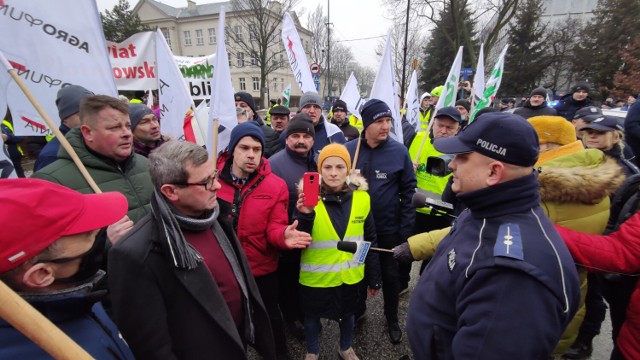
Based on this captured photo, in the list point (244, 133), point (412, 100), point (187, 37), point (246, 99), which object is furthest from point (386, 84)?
point (187, 37)

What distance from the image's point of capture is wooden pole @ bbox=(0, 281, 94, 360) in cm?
87

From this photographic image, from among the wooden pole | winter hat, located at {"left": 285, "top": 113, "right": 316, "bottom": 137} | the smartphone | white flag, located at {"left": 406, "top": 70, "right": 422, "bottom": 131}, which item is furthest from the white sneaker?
white flag, located at {"left": 406, "top": 70, "right": 422, "bottom": 131}

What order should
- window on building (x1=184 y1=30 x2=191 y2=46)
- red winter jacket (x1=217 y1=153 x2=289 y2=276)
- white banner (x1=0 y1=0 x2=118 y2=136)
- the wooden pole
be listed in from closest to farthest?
the wooden pole → white banner (x1=0 y1=0 x2=118 y2=136) → red winter jacket (x1=217 y1=153 x2=289 y2=276) → window on building (x1=184 y1=30 x2=191 y2=46)

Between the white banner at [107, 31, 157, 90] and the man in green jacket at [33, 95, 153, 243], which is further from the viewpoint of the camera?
the white banner at [107, 31, 157, 90]

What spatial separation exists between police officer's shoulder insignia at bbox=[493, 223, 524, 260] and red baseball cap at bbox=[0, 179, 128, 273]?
1539 mm

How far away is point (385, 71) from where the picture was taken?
4.17m

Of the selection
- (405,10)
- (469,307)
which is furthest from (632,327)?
(405,10)

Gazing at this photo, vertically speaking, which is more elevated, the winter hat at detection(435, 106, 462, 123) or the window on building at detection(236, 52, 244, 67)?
the window on building at detection(236, 52, 244, 67)

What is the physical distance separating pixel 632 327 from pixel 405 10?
78.4 feet

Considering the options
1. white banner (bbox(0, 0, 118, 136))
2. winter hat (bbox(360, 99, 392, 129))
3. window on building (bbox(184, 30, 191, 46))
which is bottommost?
winter hat (bbox(360, 99, 392, 129))

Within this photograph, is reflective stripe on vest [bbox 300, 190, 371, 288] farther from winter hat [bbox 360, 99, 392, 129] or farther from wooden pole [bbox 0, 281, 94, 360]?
wooden pole [bbox 0, 281, 94, 360]

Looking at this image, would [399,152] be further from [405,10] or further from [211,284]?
[405,10]

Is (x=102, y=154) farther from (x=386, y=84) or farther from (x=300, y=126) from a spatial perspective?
(x=386, y=84)

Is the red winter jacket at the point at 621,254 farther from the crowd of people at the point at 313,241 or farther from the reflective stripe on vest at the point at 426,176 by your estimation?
the reflective stripe on vest at the point at 426,176
